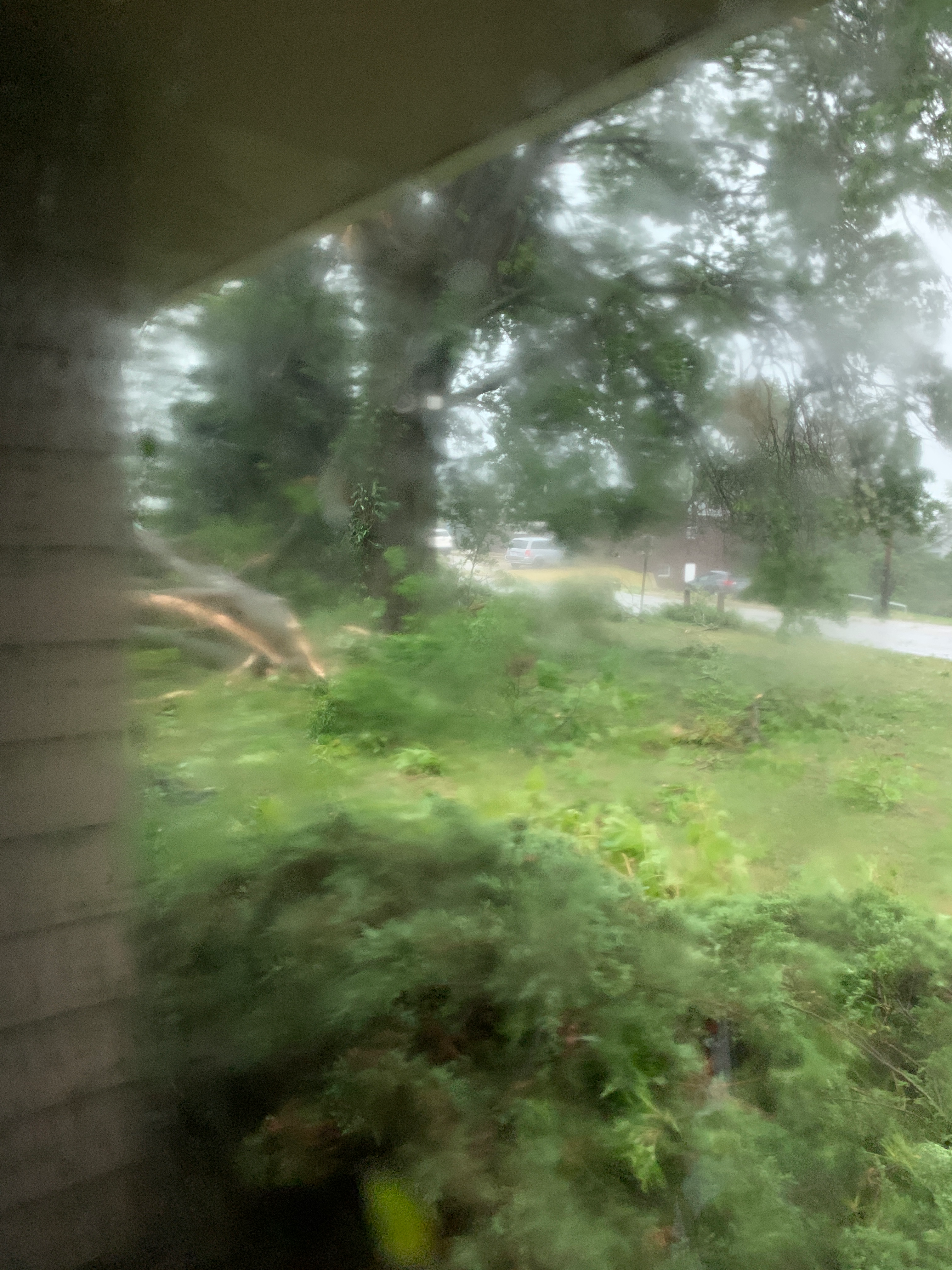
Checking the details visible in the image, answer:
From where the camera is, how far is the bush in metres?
1.22

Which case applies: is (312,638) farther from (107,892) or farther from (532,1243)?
(532,1243)

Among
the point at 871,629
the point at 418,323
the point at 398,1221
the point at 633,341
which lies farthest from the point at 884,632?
the point at 398,1221

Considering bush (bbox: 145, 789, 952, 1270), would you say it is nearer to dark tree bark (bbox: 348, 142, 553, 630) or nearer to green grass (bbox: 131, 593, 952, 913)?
green grass (bbox: 131, 593, 952, 913)

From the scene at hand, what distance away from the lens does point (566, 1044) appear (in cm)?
149

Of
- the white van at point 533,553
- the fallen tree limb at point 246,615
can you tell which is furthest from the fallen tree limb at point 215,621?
the white van at point 533,553

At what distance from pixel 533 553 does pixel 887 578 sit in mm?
657

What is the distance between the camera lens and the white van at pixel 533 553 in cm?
165

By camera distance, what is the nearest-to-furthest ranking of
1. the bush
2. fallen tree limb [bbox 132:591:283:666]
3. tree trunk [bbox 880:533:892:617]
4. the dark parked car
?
the bush, tree trunk [bbox 880:533:892:617], the dark parked car, fallen tree limb [bbox 132:591:283:666]

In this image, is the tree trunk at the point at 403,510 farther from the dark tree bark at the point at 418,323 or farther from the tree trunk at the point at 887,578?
the tree trunk at the point at 887,578

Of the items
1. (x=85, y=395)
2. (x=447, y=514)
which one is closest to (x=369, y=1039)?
(x=447, y=514)

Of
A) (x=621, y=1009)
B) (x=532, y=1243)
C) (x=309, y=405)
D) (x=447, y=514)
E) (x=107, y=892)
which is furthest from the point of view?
(x=309, y=405)

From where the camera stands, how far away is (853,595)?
4.52 feet

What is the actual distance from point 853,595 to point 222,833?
1385 millimetres

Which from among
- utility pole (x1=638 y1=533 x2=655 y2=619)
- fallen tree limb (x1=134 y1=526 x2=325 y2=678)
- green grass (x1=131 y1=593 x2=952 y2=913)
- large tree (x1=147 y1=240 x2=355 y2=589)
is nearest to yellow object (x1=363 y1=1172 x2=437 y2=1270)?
green grass (x1=131 y1=593 x2=952 y2=913)
